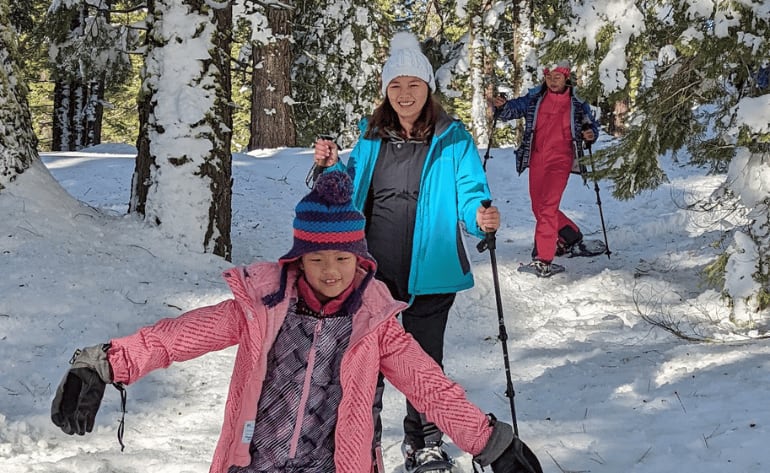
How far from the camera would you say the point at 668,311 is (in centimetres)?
741

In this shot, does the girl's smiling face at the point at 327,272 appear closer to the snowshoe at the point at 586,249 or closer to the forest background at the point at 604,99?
the forest background at the point at 604,99

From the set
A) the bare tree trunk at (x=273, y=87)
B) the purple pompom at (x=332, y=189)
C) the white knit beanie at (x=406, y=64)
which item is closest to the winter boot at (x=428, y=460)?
the purple pompom at (x=332, y=189)

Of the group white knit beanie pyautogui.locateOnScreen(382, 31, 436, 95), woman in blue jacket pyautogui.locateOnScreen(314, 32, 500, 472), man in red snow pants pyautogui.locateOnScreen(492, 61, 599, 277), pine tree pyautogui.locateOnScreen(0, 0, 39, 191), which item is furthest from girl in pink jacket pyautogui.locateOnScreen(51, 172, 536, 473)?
man in red snow pants pyautogui.locateOnScreen(492, 61, 599, 277)

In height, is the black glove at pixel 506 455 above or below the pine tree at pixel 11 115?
below

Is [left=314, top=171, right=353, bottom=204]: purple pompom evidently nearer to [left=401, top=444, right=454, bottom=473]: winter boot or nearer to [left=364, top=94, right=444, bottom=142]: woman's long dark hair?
[left=364, top=94, right=444, bottom=142]: woman's long dark hair

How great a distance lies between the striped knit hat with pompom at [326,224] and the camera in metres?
2.77

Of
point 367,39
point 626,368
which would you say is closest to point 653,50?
point 626,368

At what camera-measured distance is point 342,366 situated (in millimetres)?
2676

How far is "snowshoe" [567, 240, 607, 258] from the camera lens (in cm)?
1006

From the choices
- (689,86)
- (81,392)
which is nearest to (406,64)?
(81,392)

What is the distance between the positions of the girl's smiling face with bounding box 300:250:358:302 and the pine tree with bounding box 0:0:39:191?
4.95m

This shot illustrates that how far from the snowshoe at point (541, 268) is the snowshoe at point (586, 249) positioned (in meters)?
0.81

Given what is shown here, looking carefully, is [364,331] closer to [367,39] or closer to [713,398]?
[713,398]

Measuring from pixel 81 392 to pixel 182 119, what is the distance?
16.5 ft
